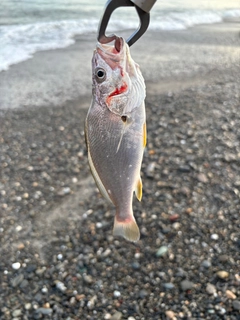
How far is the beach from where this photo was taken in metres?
3.54

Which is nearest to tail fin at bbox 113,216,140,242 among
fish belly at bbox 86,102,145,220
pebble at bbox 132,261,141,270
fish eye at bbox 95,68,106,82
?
fish belly at bbox 86,102,145,220

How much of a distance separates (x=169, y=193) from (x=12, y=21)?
11.2 metres

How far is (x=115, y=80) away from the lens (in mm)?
1851

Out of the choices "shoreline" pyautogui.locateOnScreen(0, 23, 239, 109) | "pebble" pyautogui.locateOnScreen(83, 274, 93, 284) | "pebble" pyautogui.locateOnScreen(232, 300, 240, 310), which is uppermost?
"pebble" pyautogui.locateOnScreen(232, 300, 240, 310)

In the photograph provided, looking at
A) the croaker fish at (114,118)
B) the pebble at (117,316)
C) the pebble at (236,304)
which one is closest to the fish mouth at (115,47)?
the croaker fish at (114,118)

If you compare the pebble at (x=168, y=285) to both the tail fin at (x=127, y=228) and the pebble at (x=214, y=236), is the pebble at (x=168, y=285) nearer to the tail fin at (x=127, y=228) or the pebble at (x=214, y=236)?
the pebble at (x=214, y=236)

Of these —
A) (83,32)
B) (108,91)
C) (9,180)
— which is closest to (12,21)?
(83,32)

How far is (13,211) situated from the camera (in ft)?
15.0

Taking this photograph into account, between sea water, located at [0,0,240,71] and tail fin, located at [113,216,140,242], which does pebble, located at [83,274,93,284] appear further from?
sea water, located at [0,0,240,71]

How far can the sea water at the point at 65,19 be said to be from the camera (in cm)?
1122

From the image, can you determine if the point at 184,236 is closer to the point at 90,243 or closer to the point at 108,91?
the point at 90,243

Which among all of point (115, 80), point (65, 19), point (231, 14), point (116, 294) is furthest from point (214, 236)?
point (231, 14)

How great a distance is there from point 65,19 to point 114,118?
44.3 ft

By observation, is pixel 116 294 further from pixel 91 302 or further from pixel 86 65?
pixel 86 65
